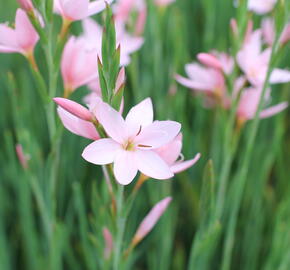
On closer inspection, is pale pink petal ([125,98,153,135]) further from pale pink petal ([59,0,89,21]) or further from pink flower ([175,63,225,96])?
pink flower ([175,63,225,96])

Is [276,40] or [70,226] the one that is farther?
[70,226]

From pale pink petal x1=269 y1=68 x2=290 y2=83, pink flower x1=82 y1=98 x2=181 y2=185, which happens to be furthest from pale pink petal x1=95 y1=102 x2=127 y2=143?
pale pink petal x1=269 y1=68 x2=290 y2=83

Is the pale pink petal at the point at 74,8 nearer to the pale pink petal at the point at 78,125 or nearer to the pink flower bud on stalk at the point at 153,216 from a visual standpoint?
the pale pink petal at the point at 78,125

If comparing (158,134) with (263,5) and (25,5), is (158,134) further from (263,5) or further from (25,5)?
(263,5)

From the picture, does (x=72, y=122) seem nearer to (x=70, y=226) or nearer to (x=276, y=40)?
(x=276, y=40)

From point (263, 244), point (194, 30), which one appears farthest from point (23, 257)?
point (194, 30)

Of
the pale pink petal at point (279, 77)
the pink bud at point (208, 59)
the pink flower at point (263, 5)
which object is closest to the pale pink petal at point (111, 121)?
the pink bud at point (208, 59)
